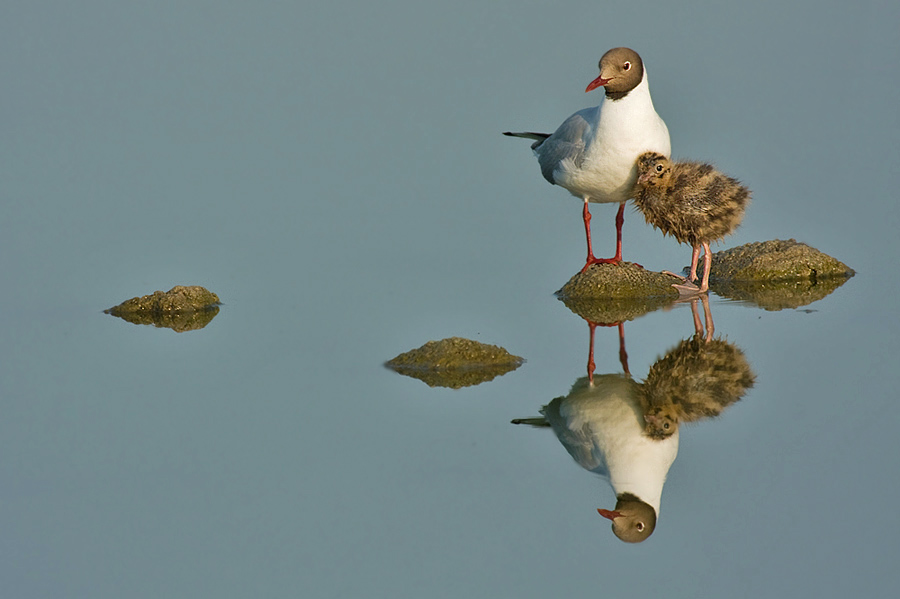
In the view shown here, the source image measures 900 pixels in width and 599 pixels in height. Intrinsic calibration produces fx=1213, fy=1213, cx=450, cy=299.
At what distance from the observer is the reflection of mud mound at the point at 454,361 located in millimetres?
6959

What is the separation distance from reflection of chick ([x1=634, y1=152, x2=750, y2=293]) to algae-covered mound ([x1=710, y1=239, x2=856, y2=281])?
0.79 meters

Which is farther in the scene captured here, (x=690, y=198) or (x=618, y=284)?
(x=618, y=284)

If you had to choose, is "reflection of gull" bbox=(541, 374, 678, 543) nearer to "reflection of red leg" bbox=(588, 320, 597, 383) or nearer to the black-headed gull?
"reflection of red leg" bbox=(588, 320, 597, 383)

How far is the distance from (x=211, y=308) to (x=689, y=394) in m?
3.91

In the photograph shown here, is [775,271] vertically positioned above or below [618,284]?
above

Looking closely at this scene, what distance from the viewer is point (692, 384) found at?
6.55 meters

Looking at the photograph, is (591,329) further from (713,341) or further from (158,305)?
(158,305)

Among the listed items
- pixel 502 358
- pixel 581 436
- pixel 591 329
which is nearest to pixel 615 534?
pixel 581 436

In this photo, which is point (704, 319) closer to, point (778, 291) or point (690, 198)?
point (690, 198)

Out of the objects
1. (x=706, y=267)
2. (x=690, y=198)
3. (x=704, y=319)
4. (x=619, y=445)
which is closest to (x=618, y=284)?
(x=706, y=267)

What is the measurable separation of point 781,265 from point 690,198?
4.03 ft

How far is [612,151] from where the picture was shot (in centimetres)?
862

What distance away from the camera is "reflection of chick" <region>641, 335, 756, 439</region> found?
239 inches

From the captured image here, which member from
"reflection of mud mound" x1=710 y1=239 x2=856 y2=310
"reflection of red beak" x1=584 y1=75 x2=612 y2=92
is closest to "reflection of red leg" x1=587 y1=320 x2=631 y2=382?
"reflection of mud mound" x1=710 y1=239 x2=856 y2=310
